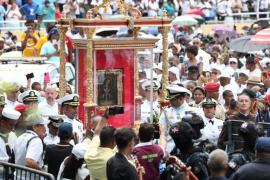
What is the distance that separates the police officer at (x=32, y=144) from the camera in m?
12.1

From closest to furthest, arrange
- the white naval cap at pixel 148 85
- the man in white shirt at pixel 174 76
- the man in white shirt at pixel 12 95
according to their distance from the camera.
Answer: the man in white shirt at pixel 12 95 < the white naval cap at pixel 148 85 < the man in white shirt at pixel 174 76

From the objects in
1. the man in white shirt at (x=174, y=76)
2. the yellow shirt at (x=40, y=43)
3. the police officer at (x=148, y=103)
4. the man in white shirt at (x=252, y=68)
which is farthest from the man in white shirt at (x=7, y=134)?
the yellow shirt at (x=40, y=43)

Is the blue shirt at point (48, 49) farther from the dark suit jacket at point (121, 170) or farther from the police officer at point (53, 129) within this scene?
the dark suit jacket at point (121, 170)

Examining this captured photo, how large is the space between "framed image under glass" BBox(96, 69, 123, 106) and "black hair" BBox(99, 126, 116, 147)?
182 inches

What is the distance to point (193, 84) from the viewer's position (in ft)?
59.4

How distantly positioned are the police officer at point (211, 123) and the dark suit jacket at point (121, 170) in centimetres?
302

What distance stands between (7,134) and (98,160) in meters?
2.10

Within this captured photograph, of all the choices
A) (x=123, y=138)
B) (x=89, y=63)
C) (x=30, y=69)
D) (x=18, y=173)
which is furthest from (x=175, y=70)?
(x=123, y=138)

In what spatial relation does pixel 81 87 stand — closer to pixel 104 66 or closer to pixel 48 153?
pixel 104 66

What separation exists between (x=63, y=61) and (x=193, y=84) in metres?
2.98

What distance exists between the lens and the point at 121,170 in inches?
413

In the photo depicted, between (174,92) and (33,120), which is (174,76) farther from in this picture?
(33,120)

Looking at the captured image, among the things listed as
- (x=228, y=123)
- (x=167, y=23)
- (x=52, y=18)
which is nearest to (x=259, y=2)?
(x=52, y=18)

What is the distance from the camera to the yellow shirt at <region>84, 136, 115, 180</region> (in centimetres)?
1095
